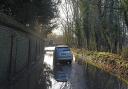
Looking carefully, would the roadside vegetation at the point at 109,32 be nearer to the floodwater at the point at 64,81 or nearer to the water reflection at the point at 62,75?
the floodwater at the point at 64,81

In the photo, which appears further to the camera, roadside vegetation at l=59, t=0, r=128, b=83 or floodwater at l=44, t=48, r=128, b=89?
roadside vegetation at l=59, t=0, r=128, b=83

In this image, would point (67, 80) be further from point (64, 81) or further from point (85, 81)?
point (85, 81)

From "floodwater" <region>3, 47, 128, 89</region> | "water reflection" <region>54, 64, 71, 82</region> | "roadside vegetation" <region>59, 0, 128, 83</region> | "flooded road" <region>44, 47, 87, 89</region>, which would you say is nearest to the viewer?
"floodwater" <region>3, 47, 128, 89</region>

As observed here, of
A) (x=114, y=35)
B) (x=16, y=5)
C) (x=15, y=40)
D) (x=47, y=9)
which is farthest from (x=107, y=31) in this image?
(x=15, y=40)

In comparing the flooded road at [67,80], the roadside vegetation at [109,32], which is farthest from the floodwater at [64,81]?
the roadside vegetation at [109,32]

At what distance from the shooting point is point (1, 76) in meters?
12.5

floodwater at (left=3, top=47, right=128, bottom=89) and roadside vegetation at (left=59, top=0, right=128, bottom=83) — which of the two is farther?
roadside vegetation at (left=59, top=0, right=128, bottom=83)

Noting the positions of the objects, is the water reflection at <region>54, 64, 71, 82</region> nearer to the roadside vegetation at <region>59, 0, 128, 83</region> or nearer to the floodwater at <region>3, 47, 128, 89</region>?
the floodwater at <region>3, 47, 128, 89</region>

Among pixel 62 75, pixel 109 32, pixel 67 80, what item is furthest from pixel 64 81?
pixel 109 32

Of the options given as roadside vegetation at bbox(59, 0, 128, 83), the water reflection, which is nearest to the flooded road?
the water reflection

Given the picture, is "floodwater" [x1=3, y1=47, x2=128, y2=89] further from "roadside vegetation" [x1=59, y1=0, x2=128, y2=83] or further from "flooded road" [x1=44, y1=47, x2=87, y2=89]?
"roadside vegetation" [x1=59, y1=0, x2=128, y2=83]

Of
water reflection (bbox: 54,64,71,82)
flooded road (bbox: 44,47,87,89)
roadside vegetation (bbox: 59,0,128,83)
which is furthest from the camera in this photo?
roadside vegetation (bbox: 59,0,128,83)

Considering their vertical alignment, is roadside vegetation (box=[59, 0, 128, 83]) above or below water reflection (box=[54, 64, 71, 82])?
above

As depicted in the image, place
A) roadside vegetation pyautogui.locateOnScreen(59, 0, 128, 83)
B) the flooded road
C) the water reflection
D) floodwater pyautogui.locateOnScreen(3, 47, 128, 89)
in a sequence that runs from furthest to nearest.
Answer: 1. roadside vegetation pyautogui.locateOnScreen(59, 0, 128, 83)
2. the water reflection
3. the flooded road
4. floodwater pyautogui.locateOnScreen(3, 47, 128, 89)
